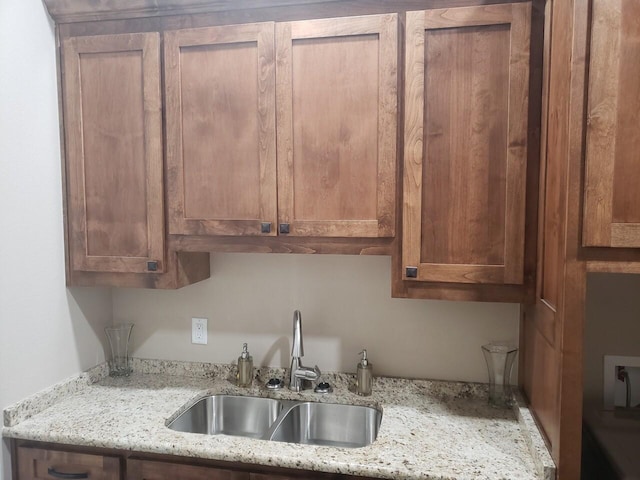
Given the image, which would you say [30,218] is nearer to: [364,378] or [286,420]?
[286,420]

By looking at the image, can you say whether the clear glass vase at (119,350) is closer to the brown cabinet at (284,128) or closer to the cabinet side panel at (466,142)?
the brown cabinet at (284,128)

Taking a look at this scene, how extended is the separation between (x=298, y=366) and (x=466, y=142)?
1.05m

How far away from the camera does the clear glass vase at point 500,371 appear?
175 centimetres

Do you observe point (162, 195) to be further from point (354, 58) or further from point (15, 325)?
point (354, 58)

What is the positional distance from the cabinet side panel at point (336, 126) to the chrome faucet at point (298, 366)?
464 mm

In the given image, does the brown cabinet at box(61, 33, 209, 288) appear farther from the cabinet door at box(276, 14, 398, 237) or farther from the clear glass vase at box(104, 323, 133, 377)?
the cabinet door at box(276, 14, 398, 237)

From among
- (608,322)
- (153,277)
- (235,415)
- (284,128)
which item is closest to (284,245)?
(284,128)

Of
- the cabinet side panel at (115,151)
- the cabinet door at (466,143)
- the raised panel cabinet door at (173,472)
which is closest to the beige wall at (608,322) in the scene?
the cabinet door at (466,143)

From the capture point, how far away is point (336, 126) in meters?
1.64

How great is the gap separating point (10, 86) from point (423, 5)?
1.39 meters

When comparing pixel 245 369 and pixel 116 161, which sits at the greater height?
pixel 116 161

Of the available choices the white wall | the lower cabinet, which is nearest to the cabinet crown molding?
the white wall

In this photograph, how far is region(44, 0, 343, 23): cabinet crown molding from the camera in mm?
1684

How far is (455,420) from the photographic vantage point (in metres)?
1.68
